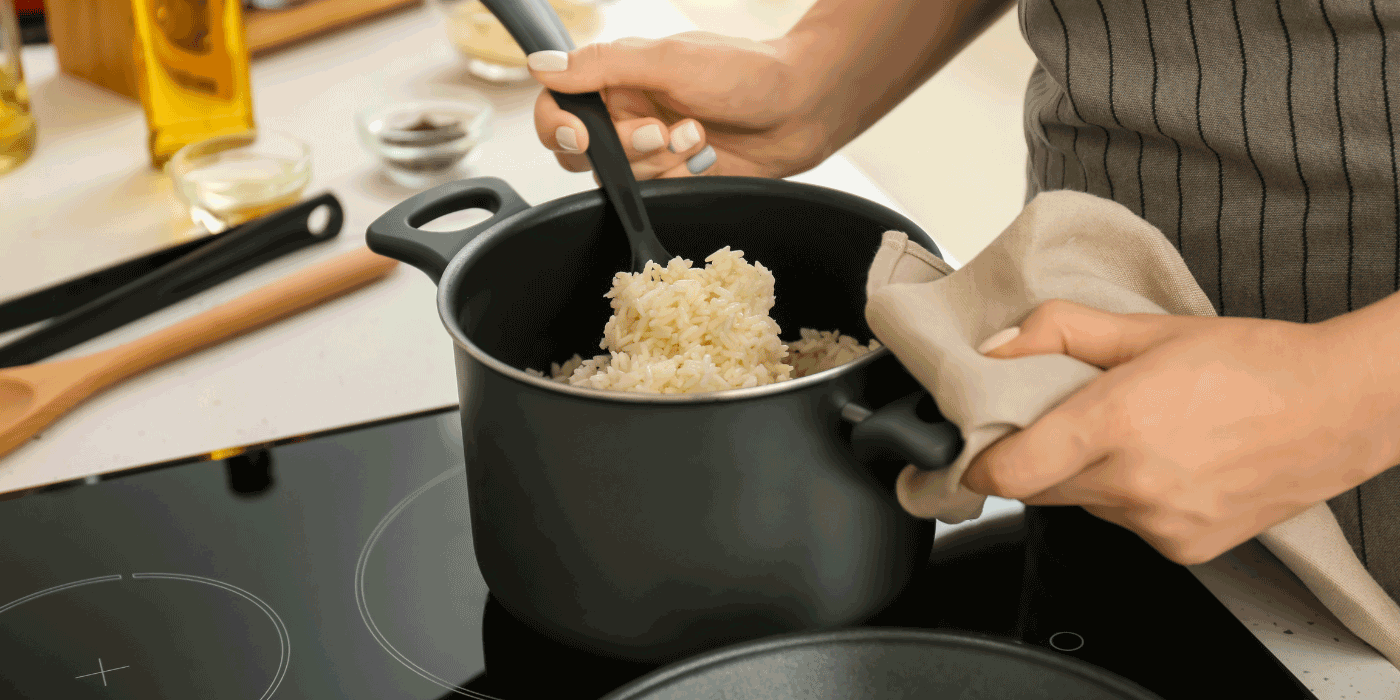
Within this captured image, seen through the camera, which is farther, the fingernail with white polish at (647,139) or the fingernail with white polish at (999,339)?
the fingernail with white polish at (647,139)

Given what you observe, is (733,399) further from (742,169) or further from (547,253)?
(742,169)

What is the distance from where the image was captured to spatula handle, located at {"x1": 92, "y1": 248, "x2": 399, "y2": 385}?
0.78 m

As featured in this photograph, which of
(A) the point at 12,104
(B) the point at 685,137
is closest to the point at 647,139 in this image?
(B) the point at 685,137

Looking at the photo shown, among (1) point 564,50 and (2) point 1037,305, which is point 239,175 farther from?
(2) point 1037,305

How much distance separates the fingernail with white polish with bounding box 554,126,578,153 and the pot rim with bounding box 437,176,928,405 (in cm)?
8

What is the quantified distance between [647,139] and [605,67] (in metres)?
0.06

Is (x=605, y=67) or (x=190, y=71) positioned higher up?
(x=605, y=67)

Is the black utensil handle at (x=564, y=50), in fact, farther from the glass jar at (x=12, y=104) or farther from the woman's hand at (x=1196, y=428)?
the glass jar at (x=12, y=104)

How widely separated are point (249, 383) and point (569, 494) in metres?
0.45

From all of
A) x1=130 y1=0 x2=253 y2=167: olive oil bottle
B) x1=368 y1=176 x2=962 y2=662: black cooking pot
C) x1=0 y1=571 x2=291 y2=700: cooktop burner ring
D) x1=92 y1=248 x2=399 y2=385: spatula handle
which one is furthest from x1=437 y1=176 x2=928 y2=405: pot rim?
x1=130 y1=0 x2=253 y2=167: olive oil bottle

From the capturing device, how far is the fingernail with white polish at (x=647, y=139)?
0.74m

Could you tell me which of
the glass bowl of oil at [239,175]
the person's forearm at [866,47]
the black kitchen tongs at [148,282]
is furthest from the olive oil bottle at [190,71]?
the person's forearm at [866,47]

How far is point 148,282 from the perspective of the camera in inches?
33.3

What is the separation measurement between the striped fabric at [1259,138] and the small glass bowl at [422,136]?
59cm
